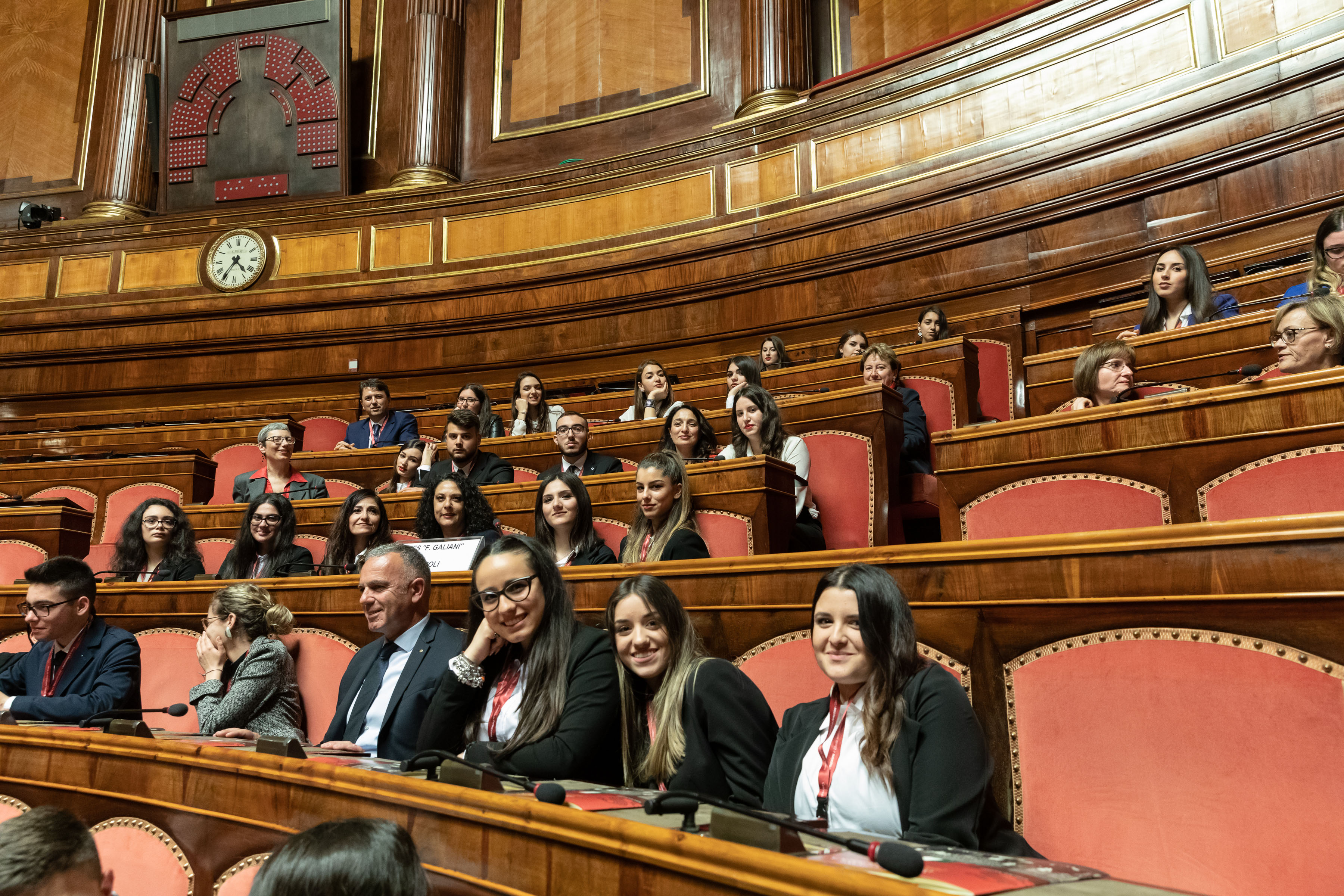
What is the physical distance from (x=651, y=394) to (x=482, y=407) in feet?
1.64

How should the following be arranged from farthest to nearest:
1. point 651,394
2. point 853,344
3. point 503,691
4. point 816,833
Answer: point 853,344
point 651,394
point 503,691
point 816,833

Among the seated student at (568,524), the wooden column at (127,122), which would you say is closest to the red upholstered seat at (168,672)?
the seated student at (568,524)

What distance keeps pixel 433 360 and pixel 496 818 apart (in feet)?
11.1

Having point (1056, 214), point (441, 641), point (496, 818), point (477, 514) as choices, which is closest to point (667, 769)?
point (496, 818)

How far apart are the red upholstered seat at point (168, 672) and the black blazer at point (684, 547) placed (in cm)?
73

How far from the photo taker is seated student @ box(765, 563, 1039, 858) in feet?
2.71

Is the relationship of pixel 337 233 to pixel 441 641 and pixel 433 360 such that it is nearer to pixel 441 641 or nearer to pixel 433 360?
pixel 433 360

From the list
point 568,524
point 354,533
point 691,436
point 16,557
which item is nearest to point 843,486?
point 691,436

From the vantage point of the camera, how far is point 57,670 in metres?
1.53

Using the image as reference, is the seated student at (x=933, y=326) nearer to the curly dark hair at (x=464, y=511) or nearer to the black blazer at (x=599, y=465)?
the black blazer at (x=599, y=465)

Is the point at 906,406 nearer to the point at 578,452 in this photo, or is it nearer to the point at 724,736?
the point at 578,452

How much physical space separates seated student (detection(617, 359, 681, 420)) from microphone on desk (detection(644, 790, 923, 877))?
1.98 metres

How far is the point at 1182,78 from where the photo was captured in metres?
2.73

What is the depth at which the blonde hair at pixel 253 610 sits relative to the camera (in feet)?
4.90
